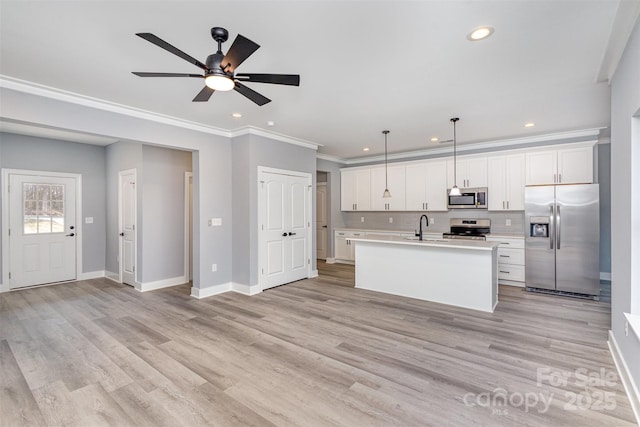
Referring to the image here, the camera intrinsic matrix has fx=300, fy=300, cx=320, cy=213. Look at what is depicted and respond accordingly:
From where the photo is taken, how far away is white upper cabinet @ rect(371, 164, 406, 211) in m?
6.84

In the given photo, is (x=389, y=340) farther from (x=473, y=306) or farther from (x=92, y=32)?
(x=92, y=32)

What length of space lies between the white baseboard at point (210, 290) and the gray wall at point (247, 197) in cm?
17

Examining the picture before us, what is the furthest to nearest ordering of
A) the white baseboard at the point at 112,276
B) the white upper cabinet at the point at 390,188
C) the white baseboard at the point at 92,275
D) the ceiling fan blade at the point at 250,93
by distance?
the white upper cabinet at the point at 390,188 → the white baseboard at the point at 92,275 → the white baseboard at the point at 112,276 → the ceiling fan blade at the point at 250,93

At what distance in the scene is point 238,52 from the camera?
196cm

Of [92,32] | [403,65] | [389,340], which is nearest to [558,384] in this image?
[389,340]

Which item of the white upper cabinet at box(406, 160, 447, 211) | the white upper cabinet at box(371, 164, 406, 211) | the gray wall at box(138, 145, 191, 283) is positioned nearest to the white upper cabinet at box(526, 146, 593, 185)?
the white upper cabinet at box(406, 160, 447, 211)

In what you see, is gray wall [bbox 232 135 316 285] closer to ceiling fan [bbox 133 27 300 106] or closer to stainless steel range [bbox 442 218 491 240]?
ceiling fan [bbox 133 27 300 106]

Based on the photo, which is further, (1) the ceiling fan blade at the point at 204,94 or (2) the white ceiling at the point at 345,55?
(1) the ceiling fan blade at the point at 204,94

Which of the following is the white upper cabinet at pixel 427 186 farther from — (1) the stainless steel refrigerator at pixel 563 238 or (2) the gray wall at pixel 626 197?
(2) the gray wall at pixel 626 197

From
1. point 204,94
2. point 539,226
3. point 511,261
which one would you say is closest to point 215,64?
point 204,94

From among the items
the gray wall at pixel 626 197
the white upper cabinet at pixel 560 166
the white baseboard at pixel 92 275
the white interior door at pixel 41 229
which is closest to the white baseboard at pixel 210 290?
the white baseboard at pixel 92 275

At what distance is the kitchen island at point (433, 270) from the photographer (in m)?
4.00

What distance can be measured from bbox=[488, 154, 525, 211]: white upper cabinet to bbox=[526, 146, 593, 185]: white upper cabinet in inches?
5.5

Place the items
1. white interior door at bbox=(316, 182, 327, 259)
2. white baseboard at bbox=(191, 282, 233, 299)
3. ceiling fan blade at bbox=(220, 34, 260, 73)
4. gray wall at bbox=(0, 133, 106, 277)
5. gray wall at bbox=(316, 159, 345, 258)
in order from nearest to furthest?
ceiling fan blade at bbox=(220, 34, 260, 73)
white baseboard at bbox=(191, 282, 233, 299)
gray wall at bbox=(0, 133, 106, 277)
gray wall at bbox=(316, 159, 345, 258)
white interior door at bbox=(316, 182, 327, 259)
